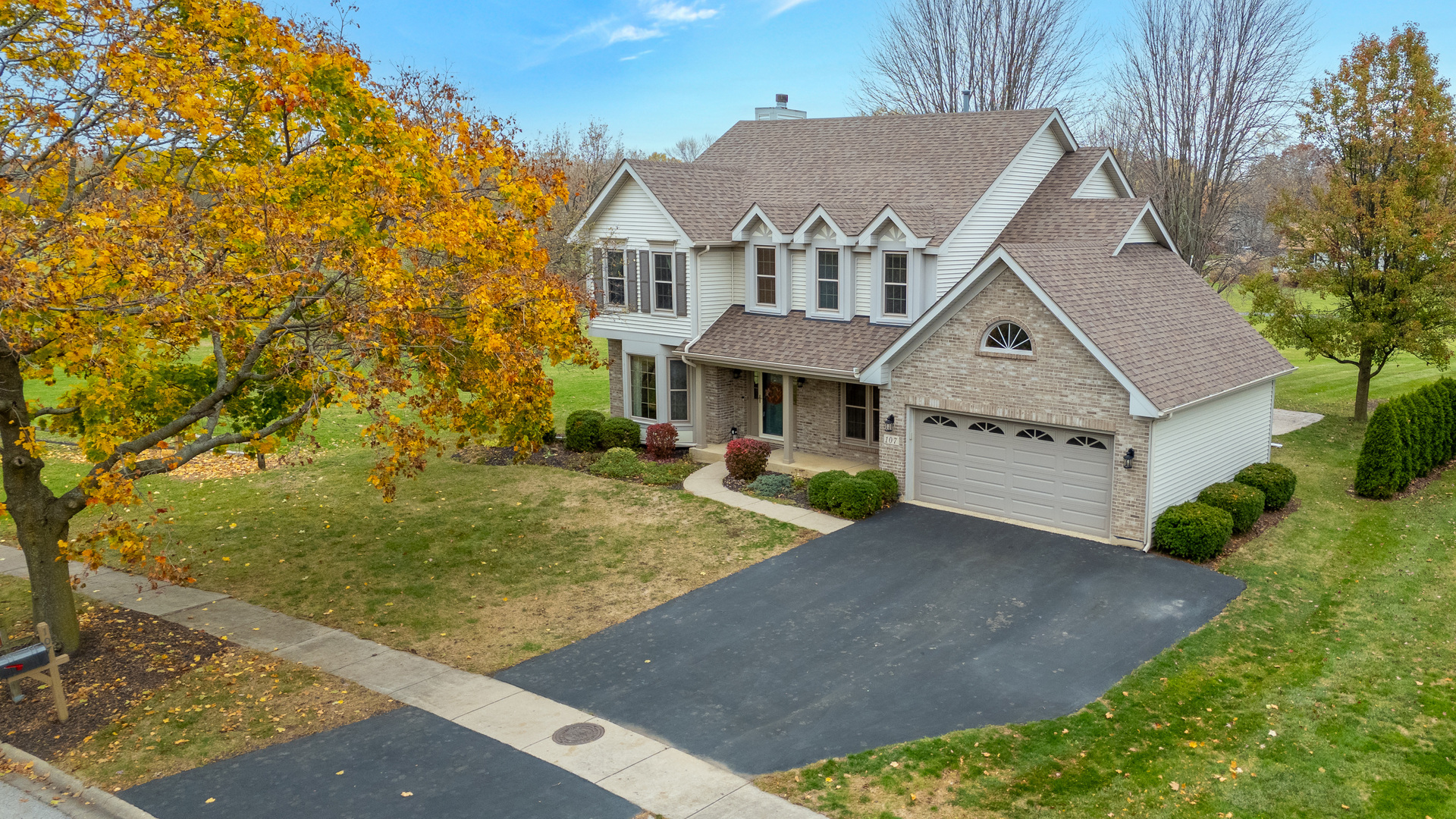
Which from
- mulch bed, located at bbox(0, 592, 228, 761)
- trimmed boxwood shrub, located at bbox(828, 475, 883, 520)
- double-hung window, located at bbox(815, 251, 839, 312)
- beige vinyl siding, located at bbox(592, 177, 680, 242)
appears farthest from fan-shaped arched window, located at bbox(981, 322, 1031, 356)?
mulch bed, located at bbox(0, 592, 228, 761)

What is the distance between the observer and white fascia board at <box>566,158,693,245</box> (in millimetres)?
24406

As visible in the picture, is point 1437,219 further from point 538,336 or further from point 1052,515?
point 538,336

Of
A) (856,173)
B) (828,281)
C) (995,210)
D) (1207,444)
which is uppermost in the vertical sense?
(856,173)

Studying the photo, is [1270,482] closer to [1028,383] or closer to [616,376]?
[1028,383]

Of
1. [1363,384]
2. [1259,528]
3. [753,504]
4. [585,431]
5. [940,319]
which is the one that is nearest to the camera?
[1259,528]

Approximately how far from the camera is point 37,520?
43.9 ft

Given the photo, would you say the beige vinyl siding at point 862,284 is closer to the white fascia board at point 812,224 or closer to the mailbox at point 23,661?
the white fascia board at point 812,224

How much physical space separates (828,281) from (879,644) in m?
11.2

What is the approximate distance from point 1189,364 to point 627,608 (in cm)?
1129

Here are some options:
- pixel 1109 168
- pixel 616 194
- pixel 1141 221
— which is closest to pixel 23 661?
pixel 616 194

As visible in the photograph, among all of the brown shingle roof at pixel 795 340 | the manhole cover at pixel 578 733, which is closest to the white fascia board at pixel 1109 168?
the brown shingle roof at pixel 795 340

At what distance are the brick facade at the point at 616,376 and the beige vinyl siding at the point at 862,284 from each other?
22.6 feet

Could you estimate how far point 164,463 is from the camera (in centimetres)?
1248

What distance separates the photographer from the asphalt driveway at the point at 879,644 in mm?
11992
